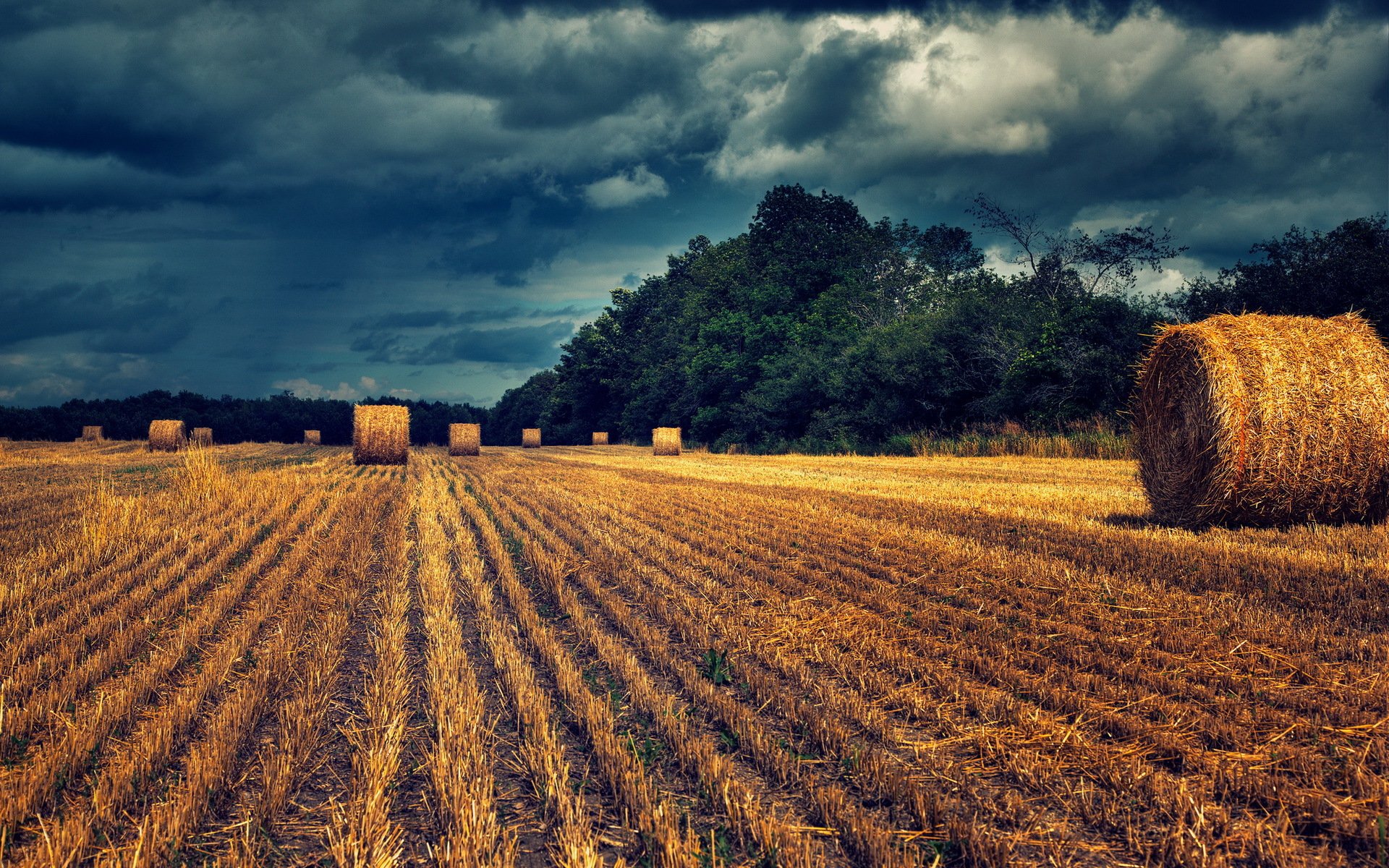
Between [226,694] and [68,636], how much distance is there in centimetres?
192

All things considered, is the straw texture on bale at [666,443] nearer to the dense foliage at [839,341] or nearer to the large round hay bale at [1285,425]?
the dense foliage at [839,341]

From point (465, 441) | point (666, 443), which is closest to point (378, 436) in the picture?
point (465, 441)

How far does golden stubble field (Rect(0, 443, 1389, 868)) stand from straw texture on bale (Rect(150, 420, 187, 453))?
30983 mm

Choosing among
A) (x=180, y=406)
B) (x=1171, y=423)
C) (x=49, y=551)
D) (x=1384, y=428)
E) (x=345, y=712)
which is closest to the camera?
(x=345, y=712)

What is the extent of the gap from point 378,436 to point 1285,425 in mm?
A: 24374

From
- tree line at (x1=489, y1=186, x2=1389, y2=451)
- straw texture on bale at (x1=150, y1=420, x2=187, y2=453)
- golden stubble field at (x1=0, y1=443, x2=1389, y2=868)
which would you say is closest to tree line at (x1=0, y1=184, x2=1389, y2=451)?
tree line at (x1=489, y1=186, x2=1389, y2=451)

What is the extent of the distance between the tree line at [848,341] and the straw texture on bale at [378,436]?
17489 mm

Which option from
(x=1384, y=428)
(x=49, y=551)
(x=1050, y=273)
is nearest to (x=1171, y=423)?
(x=1384, y=428)

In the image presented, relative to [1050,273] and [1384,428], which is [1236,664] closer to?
[1384,428]

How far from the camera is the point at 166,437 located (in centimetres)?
3544

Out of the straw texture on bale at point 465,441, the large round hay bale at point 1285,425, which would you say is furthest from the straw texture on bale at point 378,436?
the large round hay bale at point 1285,425

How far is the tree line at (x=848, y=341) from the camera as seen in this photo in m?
25.0

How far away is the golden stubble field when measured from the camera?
113 inches

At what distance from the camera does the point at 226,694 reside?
4316mm
